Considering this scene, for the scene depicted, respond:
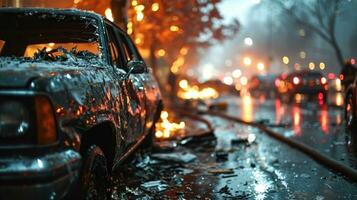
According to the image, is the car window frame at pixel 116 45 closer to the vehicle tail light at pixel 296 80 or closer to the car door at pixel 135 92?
the car door at pixel 135 92

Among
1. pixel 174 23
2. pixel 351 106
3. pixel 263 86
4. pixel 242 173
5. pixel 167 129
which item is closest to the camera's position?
pixel 242 173

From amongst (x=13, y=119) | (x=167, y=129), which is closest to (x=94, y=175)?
(x=13, y=119)

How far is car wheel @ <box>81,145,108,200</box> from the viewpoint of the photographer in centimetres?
409

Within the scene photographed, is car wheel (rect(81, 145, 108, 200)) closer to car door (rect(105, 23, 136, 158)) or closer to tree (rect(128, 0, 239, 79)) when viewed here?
car door (rect(105, 23, 136, 158))

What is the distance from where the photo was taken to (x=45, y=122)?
3.64 m

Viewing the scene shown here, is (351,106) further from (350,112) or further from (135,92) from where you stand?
(135,92)

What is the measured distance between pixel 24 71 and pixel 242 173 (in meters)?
4.32

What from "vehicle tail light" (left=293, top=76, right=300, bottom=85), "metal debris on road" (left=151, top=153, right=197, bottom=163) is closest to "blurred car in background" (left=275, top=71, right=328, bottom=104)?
"vehicle tail light" (left=293, top=76, right=300, bottom=85)

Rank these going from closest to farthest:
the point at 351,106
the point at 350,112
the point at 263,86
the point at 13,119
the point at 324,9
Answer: the point at 13,119 → the point at 351,106 → the point at 350,112 → the point at 324,9 → the point at 263,86

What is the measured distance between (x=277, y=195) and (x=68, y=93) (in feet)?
9.94

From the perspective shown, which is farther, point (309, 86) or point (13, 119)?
point (309, 86)

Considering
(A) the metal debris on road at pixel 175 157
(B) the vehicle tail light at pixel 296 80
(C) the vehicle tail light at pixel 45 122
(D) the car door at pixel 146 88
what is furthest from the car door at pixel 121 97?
(B) the vehicle tail light at pixel 296 80

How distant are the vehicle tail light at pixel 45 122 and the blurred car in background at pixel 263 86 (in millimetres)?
31637

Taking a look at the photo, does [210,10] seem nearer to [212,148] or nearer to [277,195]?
[212,148]
